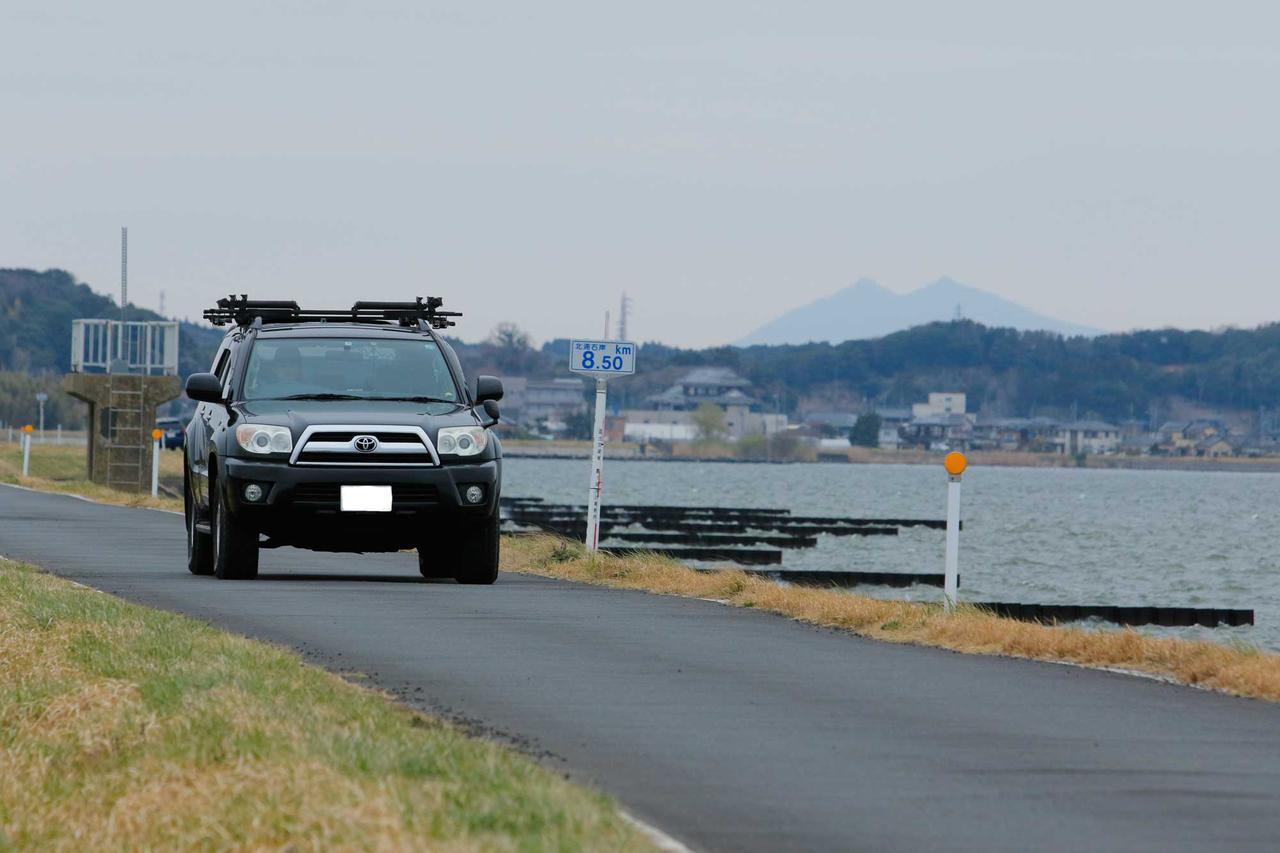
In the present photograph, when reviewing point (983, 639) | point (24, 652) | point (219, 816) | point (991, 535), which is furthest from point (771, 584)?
point (991, 535)

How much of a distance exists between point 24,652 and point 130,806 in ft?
16.6

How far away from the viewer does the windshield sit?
19.1 metres

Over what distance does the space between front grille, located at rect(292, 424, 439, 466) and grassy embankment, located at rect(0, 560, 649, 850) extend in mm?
5895

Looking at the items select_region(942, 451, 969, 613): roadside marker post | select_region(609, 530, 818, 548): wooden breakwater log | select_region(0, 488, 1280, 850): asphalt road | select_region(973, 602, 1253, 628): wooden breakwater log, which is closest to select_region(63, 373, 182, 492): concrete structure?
select_region(609, 530, 818, 548): wooden breakwater log

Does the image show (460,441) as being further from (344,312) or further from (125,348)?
(125,348)

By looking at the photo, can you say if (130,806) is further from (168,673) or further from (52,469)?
(52,469)

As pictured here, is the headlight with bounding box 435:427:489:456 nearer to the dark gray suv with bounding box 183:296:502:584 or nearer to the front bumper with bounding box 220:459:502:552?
the dark gray suv with bounding box 183:296:502:584

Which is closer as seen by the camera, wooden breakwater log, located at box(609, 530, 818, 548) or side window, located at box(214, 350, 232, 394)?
side window, located at box(214, 350, 232, 394)

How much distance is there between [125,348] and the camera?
55.2 m

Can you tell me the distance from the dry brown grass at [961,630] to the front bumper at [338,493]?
233cm

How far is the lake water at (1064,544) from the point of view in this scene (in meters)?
44.6

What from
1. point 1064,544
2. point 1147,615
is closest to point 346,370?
point 1147,615

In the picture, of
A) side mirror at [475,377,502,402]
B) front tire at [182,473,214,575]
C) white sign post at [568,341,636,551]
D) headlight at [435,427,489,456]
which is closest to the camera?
headlight at [435,427,489,456]

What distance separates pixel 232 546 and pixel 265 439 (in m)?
1.27
